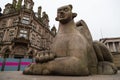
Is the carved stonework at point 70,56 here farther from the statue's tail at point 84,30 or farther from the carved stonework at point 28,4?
the carved stonework at point 28,4

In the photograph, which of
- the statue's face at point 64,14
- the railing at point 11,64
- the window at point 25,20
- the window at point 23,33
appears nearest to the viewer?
the statue's face at point 64,14

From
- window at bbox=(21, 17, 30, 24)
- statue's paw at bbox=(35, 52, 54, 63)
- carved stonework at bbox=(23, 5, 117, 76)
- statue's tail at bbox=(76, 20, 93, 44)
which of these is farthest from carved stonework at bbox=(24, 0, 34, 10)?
statue's paw at bbox=(35, 52, 54, 63)

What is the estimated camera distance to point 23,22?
774 inches

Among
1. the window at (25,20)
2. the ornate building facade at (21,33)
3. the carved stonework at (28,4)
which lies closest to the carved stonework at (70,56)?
the ornate building facade at (21,33)

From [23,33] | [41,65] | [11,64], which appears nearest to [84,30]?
[41,65]

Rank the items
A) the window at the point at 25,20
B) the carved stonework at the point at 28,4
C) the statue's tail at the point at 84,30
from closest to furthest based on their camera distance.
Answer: the statue's tail at the point at 84,30
the window at the point at 25,20
the carved stonework at the point at 28,4

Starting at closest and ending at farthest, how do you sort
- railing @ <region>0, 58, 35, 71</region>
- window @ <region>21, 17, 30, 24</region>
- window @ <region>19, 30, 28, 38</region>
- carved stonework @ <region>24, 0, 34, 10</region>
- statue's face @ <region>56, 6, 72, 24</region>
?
statue's face @ <region>56, 6, 72, 24</region>, railing @ <region>0, 58, 35, 71</region>, window @ <region>19, 30, 28, 38</region>, window @ <region>21, 17, 30, 24</region>, carved stonework @ <region>24, 0, 34, 10</region>

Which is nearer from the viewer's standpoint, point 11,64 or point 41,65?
point 41,65

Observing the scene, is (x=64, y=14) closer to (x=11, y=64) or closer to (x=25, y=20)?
(x=11, y=64)

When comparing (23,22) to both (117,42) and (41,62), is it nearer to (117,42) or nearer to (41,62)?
(41,62)

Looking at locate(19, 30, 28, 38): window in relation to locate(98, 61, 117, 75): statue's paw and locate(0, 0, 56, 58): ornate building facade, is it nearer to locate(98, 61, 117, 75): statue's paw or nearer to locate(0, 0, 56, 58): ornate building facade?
locate(0, 0, 56, 58): ornate building facade

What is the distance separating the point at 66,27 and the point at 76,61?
1.07 m

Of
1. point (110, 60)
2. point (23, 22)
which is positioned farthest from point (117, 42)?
point (110, 60)

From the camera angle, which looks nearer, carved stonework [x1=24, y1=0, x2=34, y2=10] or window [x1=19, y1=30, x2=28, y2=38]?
window [x1=19, y1=30, x2=28, y2=38]
